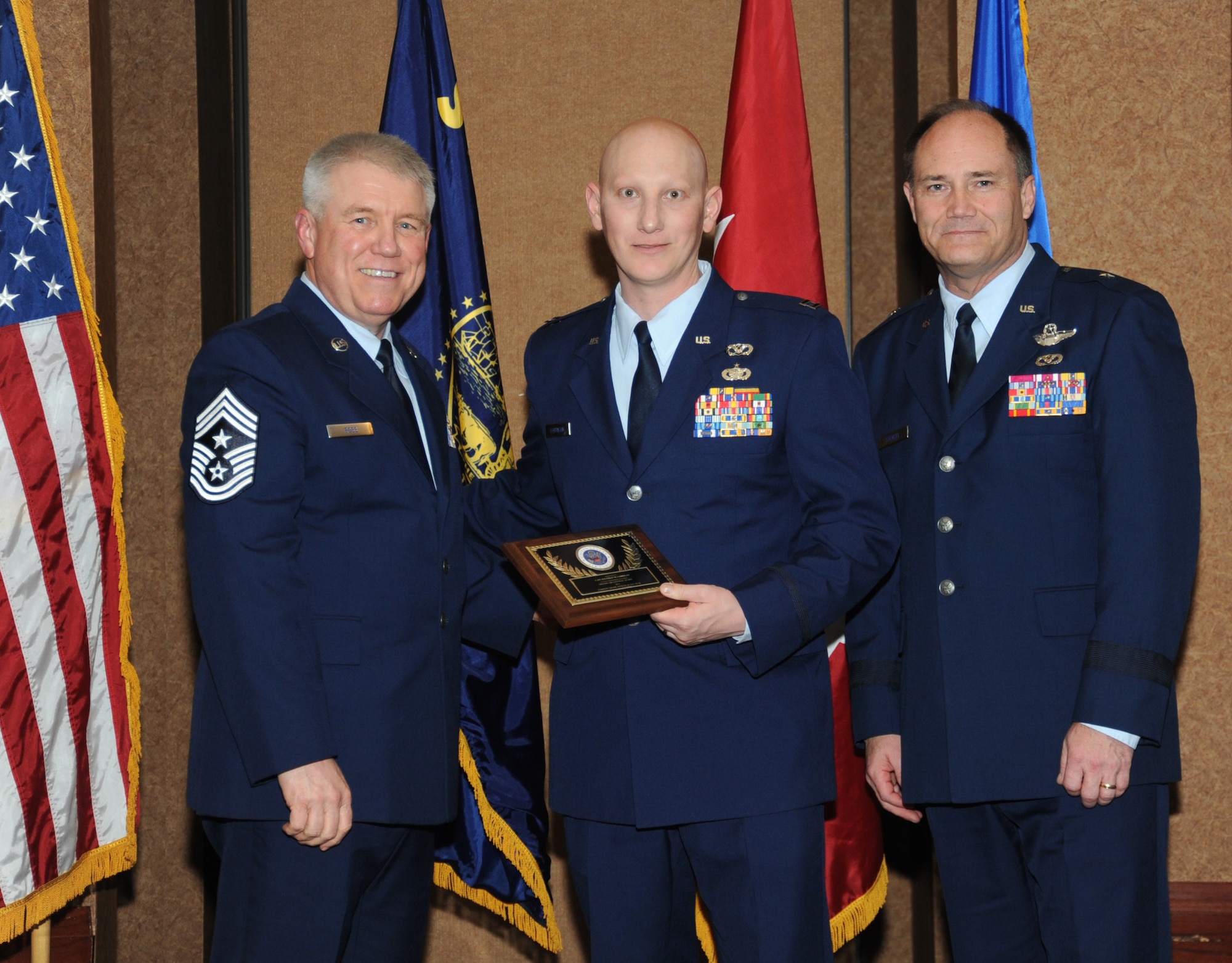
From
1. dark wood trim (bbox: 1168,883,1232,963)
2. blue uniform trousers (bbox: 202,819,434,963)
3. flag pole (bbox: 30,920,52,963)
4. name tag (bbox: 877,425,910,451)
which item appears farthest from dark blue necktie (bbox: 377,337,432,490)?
dark wood trim (bbox: 1168,883,1232,963)

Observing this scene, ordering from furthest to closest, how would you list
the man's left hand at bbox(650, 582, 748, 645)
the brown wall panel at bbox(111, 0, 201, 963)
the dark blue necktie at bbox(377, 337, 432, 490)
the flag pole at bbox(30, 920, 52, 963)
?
the brown wall panel at bbox(111, 0, 201, 963) → the flag pole at bbox(30, 920, 52, 963) → the dark blue necktie at bbox(377, 337, 432, 490) → the man's left hand at bbox(650, 582, 748, 645)

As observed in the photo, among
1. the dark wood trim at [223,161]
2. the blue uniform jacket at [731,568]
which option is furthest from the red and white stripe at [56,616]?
the blue uniform jacket at [731,568]

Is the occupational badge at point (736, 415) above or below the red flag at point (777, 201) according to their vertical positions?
below

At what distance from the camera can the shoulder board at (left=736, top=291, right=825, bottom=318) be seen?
229 cm

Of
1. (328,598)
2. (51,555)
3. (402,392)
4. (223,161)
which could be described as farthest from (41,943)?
(223,161)

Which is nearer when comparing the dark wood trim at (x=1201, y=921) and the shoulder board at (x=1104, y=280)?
the shoulder board at (x=1104, y=280)

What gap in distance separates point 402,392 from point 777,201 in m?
1.29

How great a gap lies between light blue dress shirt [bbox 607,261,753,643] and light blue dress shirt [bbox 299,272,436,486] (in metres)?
0.40

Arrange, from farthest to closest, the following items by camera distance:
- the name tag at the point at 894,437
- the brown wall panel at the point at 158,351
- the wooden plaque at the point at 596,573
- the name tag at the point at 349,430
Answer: the brown wall panel at the point at 158,351 → the name tag at the point at 894,437 → the name tag at the point at 349,430 → the wooden plaque at the point at 596,573

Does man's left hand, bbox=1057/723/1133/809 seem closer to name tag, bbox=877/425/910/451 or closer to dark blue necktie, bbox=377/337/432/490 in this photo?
name tag, bbox=877/425/910/451

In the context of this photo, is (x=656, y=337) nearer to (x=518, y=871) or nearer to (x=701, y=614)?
(x=701, y=614)

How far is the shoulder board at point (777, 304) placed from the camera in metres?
2.29

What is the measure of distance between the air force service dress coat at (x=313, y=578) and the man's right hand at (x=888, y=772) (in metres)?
0.88

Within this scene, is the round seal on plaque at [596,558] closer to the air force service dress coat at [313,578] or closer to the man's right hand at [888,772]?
the air force service dress coat at [313,578]
